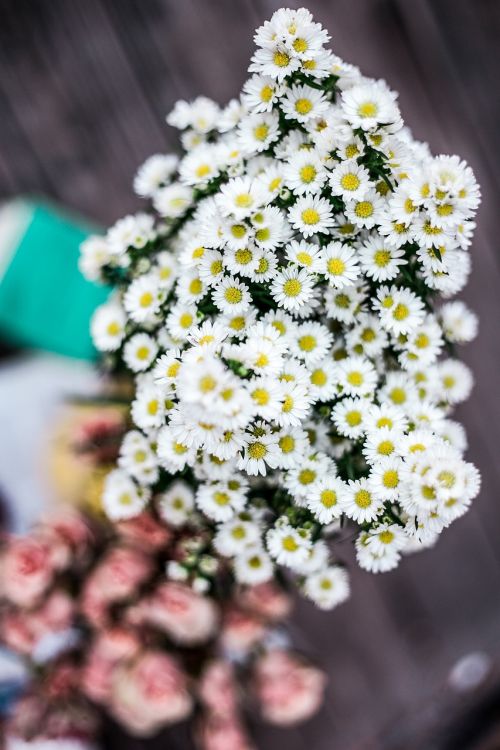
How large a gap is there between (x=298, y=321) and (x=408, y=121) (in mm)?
704

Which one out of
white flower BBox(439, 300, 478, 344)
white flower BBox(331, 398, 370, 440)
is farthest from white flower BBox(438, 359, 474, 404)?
white flower BBox(331, 398, 370, 440)

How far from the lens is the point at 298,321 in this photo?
50 centimetres

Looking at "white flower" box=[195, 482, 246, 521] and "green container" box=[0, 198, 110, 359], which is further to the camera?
"green container" box=[0, 198, 110, 359]

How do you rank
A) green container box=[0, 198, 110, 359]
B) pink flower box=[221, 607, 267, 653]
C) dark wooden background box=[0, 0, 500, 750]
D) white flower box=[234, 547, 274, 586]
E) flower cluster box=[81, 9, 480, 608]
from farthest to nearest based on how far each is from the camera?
dark wooden background box=[0, 0, 500, 750] < green container box=[0, 198, 110, 359] < pink flower box=[221, 607, 267, 653] < white flower box=[234, 547, 274, 586] < flower cluster box=[81, 9, 480, 608]

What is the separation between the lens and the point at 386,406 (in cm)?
50

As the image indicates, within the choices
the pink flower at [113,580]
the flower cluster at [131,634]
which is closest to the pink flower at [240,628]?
the flower cluster at [131,634]

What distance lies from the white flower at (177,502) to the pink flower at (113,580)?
8cm

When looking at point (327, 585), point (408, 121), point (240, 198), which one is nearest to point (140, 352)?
point (240, 198)

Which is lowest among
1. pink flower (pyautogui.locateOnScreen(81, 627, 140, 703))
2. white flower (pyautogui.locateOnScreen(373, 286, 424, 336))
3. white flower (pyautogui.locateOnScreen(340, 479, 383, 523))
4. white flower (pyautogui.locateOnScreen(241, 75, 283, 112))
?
pink flower (pyautogui.locateOnScreen(81, 627, 140, 703))

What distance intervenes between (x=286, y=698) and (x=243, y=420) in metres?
0.45

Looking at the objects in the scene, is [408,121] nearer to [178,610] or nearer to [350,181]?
[350,181]

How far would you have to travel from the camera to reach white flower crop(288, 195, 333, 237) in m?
0.45

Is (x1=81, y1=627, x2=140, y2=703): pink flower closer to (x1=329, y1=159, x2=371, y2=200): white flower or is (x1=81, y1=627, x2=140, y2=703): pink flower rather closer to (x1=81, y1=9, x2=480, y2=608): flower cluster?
(x1=81, y1=9, x2=480, y2=608): flower cluster

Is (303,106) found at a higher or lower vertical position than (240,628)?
higher
